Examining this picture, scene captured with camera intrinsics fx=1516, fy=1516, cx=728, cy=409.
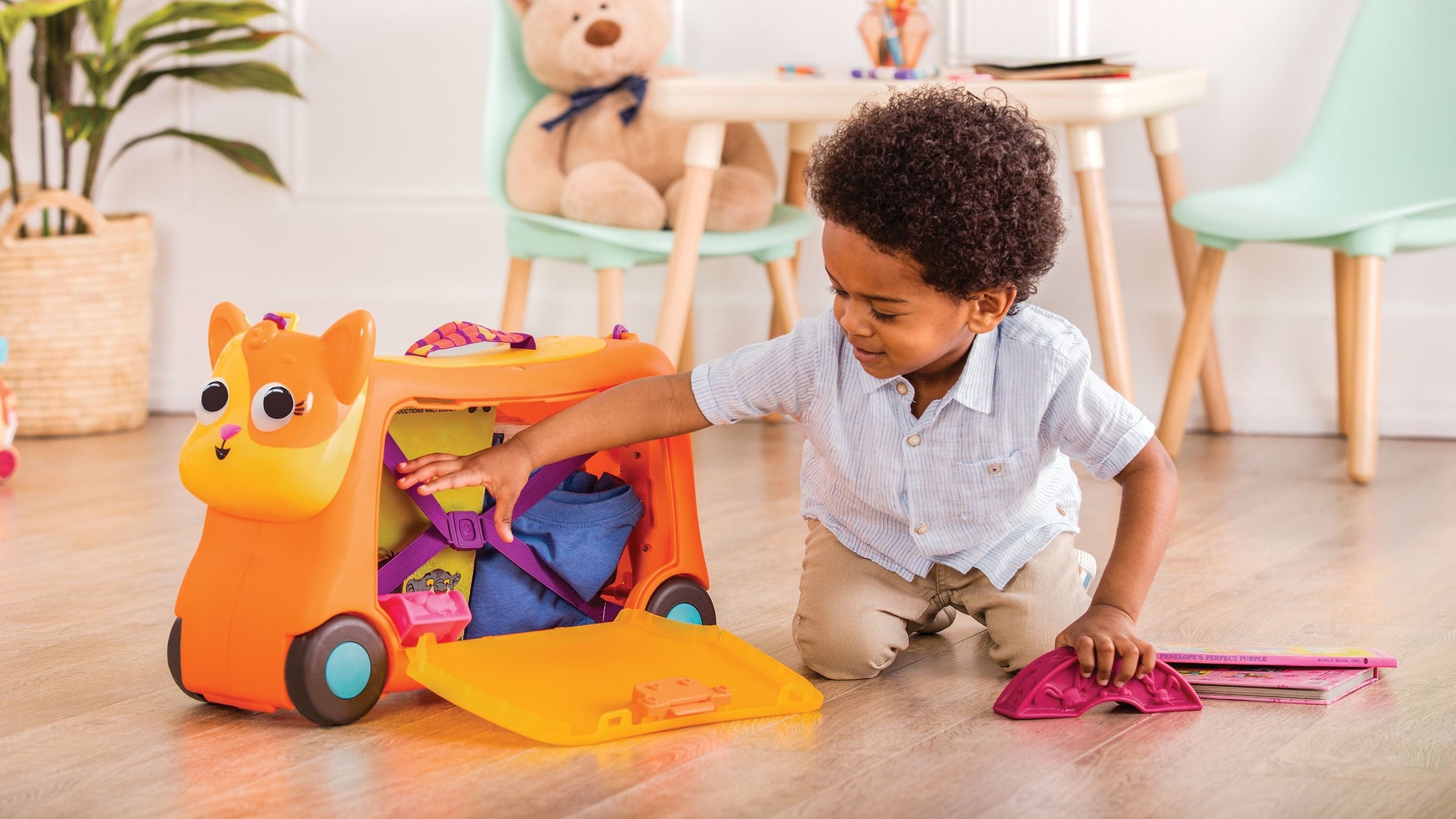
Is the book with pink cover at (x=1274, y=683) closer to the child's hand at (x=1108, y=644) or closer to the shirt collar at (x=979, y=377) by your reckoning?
the child's hand at (x=1108, y=644)

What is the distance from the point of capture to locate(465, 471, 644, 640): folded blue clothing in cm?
119

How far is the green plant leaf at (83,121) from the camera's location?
2367mm

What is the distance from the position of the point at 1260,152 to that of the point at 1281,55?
150mm

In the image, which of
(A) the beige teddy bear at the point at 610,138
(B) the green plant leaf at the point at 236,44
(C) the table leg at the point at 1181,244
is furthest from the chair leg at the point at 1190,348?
(B) the green plant leaf at the point at 236,44

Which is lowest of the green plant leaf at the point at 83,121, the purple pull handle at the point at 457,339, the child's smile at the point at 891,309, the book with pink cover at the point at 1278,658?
the book with pink cover at the point at 1278,658

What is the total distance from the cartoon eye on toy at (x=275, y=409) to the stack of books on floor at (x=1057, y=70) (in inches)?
48.2

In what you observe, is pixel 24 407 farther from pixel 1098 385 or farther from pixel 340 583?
pixel 1098 385

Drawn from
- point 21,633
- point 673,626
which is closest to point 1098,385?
point 673,626

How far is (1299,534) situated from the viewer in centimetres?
167

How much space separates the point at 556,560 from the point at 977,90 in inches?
37.2

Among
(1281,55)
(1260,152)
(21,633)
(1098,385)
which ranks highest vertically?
(1281,55)

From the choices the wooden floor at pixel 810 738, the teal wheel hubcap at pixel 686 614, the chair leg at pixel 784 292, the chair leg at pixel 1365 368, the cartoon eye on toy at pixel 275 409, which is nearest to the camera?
the wooden floor at pixel 810 738

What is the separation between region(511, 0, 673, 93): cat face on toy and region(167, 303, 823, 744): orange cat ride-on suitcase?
1.18 m

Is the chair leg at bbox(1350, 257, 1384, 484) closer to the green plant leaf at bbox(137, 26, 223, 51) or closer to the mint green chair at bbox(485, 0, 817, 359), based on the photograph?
the mint green chair at bbox(485, 0, 817, 359)
